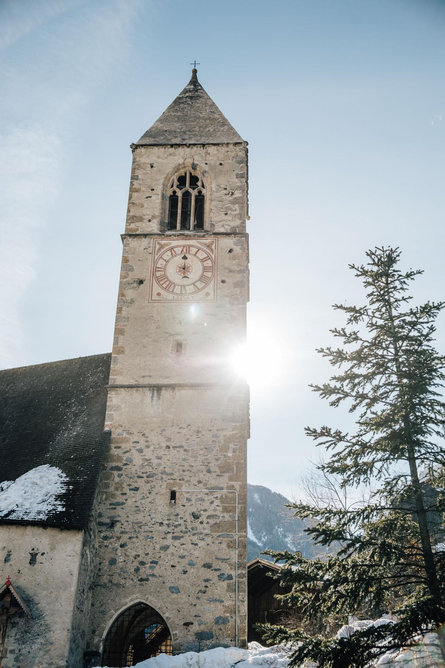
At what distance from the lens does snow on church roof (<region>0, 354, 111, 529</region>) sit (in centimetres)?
1119

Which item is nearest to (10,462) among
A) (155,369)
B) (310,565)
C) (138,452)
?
(138,452)

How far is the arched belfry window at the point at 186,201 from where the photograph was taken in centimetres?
1587

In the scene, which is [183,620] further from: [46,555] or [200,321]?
[200,321]

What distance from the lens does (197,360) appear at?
532 inches

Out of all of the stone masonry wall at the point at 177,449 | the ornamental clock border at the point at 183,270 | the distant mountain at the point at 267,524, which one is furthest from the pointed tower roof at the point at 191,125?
the distant mountain at the point at 267,524

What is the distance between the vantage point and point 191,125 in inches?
703

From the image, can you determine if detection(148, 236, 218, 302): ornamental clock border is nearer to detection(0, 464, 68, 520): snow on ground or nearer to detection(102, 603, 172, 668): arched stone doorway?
detection(0, 464, 68, 520): snow on ground

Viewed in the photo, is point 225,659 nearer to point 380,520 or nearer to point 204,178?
point 380,520

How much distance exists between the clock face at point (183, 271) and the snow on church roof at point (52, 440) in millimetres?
2647

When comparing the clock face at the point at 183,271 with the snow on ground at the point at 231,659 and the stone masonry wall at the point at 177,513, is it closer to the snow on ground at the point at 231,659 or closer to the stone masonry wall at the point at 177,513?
the stone masonry wall at the point at 177,513

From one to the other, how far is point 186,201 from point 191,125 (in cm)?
314

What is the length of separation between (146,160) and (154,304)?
5.11 meters

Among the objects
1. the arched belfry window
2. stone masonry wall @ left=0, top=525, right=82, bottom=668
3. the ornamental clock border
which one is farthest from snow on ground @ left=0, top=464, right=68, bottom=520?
the arched belfry window

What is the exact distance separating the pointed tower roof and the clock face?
389cm
